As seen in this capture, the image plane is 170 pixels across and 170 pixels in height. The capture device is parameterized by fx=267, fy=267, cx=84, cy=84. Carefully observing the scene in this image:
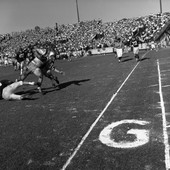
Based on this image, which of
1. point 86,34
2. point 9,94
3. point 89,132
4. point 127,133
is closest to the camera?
point 127,133

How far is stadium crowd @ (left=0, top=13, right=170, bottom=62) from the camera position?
184 ft

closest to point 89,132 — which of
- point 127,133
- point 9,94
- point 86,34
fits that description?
point 127,133

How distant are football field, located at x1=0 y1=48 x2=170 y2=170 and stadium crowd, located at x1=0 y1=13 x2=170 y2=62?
134ft

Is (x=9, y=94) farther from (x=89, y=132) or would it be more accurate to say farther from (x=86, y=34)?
(x=86, y=34)

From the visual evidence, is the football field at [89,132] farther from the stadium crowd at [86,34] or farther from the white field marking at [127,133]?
the stadium crowd at [86,34]

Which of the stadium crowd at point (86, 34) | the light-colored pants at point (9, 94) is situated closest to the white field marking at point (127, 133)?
the light-colored pants at point (9, 94)

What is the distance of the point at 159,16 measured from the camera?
63844 mm

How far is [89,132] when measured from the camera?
623 cm

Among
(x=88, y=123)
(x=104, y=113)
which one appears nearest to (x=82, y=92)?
(x=104, y=113)

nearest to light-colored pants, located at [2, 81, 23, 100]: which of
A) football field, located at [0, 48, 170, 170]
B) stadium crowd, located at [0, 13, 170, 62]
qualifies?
football field, located at [0, 48, 170, 170]

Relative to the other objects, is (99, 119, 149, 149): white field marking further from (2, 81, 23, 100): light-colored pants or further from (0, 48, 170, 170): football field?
(2, 81, 23, 100): light-colored pants

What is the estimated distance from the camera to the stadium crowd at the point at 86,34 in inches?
2207

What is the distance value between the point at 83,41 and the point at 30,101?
178ft

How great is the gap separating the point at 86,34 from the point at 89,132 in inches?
2494
